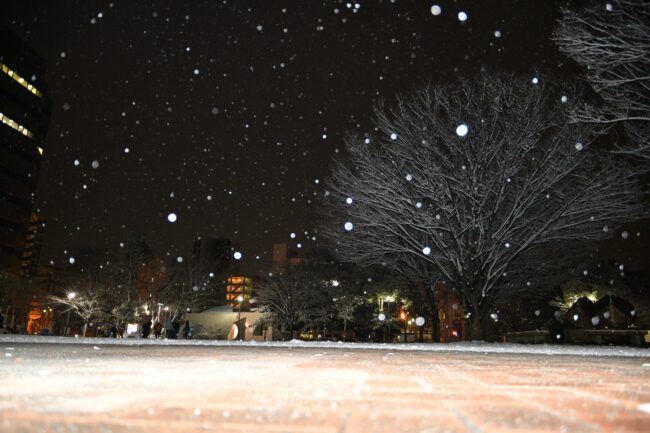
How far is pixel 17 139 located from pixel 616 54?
241 ft

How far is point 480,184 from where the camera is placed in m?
19.1

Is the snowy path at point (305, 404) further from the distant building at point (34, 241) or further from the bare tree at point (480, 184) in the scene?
the distant building at point (34, 241)

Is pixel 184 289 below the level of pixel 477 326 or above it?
above

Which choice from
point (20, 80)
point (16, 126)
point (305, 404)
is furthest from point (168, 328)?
point (20, 80)

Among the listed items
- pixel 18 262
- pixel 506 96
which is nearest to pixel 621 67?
pixel 506 96

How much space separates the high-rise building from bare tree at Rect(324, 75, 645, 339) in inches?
2367

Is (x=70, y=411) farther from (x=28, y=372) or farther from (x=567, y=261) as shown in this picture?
(x=567, y=261)

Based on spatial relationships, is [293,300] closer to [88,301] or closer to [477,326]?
[88,301]

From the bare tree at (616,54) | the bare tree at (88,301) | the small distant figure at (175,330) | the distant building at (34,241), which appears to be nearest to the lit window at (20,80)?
the bare tree at (88,301)

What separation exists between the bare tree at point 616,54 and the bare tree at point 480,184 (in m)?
4.55

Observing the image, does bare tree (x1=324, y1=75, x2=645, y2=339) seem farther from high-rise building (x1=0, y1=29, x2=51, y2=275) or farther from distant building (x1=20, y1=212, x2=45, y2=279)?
distant building (x1=20, y1=212, x2=45, y2=279)

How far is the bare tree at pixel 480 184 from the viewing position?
18.5 m

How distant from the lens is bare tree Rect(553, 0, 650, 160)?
12.0 m

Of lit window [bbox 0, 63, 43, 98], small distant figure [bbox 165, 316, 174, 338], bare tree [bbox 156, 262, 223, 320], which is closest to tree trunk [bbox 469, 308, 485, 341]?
small distant figure [bbox 165, 316, 174, 338]
